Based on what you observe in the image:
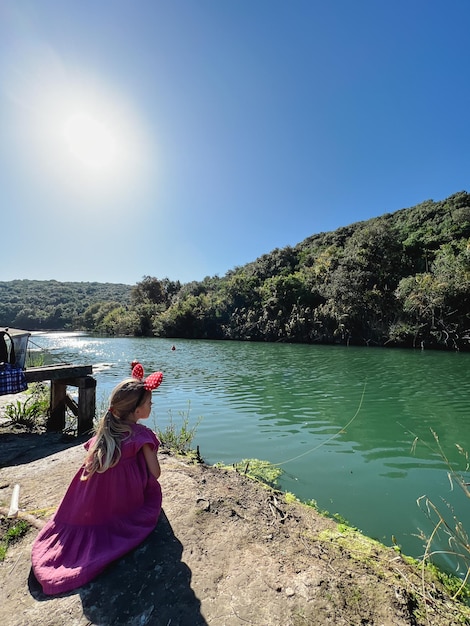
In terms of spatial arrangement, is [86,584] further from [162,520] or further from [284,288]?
[284,288]

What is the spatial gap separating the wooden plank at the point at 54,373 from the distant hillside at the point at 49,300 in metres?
78.4

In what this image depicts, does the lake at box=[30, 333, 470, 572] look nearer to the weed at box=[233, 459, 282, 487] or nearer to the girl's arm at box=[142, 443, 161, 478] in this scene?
the weed at box=[233, 459, 282, 487]

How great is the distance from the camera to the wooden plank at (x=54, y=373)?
5.66m

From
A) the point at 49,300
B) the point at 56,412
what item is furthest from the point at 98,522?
the point at 49,300

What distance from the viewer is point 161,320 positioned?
53.8 meters

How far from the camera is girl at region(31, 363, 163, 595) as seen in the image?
228 centimetres

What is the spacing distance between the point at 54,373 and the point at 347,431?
19.9 ft

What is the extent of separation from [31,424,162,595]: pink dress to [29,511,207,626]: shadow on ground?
0.29 ft

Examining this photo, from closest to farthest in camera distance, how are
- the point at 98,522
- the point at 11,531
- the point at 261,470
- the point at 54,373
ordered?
the point at 98,522 → the point at 11,531 → the point at 261,470 → the point at 54,373

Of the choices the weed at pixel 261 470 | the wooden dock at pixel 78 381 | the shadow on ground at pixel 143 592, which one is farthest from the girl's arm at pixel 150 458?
the wooden dock at pixel 78 381

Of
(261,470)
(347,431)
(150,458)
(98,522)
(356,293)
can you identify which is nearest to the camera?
(98,522)

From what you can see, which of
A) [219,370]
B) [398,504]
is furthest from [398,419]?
[219,370]

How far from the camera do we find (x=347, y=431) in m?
7.27

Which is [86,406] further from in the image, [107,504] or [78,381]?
[107,504]
